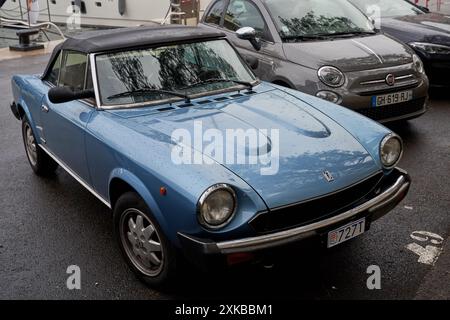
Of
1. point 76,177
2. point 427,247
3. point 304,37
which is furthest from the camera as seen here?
point 304,37

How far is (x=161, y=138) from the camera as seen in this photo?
10.5 feet

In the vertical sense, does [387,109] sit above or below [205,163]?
below

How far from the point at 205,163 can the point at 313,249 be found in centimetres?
80

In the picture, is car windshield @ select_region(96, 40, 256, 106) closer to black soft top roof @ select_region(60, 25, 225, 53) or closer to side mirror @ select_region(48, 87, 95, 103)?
black soft top roof @ select_region(60, 25, 225, 53)

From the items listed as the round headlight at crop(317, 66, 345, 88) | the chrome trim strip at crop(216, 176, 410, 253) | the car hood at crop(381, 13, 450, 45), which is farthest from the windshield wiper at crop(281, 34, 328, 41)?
the chrome trim strip at crop(216, 176, 410, 253)

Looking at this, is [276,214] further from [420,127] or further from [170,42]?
[420,127]

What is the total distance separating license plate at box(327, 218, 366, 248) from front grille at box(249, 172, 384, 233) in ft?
0.34

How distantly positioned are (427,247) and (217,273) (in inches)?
69.2

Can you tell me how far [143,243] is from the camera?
10.5 feet

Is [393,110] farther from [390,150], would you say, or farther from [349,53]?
[390,150]

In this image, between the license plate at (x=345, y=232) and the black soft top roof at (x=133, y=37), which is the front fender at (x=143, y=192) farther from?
the black soft top roof at (x=133, y=37)

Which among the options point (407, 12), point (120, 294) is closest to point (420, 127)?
point (407, 12)

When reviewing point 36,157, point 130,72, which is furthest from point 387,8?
point 36,157

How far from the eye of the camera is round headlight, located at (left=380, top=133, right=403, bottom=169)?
335 cm
